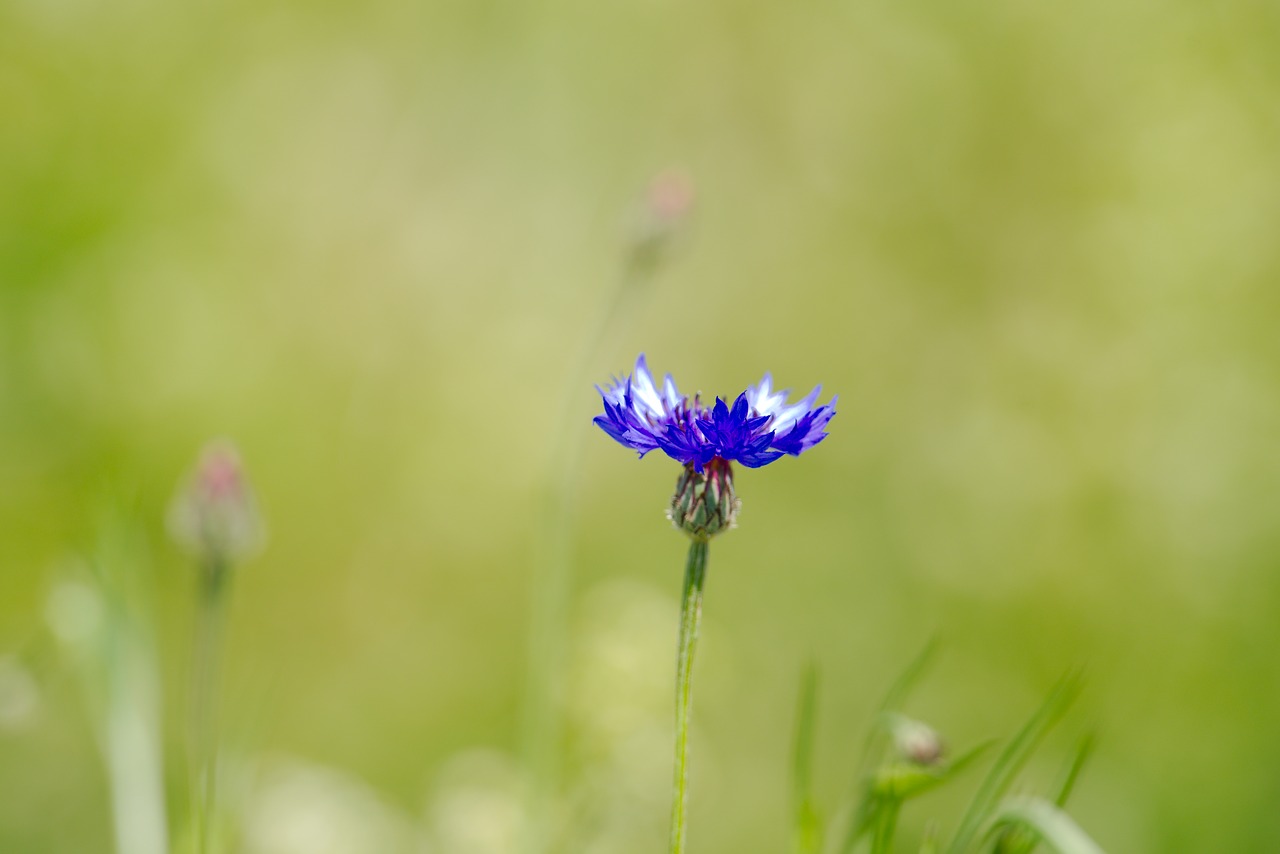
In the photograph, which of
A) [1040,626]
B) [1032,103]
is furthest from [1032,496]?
[1032,103]

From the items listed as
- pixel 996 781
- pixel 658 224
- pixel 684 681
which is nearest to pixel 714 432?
pixel 684 681

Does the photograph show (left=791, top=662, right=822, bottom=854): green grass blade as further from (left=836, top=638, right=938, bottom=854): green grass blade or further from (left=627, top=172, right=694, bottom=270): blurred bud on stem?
(left=627, top=172, right=694, bottom=270): blurred bud on stem

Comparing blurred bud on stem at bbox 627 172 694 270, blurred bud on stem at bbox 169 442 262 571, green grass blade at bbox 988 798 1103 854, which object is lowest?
green grass blade at bbox 988 798 1103 854

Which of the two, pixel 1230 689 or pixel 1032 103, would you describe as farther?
pixel 1032 103

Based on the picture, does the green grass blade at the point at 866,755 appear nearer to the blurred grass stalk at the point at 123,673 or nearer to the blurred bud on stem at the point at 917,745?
the blurred bud on stem at the point at 917,745

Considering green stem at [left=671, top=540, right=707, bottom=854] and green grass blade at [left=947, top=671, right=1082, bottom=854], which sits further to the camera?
green grass blade at [left=947, top=671, right=1082, bottom=854]

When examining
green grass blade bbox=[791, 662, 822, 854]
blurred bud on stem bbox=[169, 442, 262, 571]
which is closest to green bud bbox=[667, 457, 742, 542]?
green grass blade bbox=[791, 662, 822, 854]

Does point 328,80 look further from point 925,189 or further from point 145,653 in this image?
point 145,653
